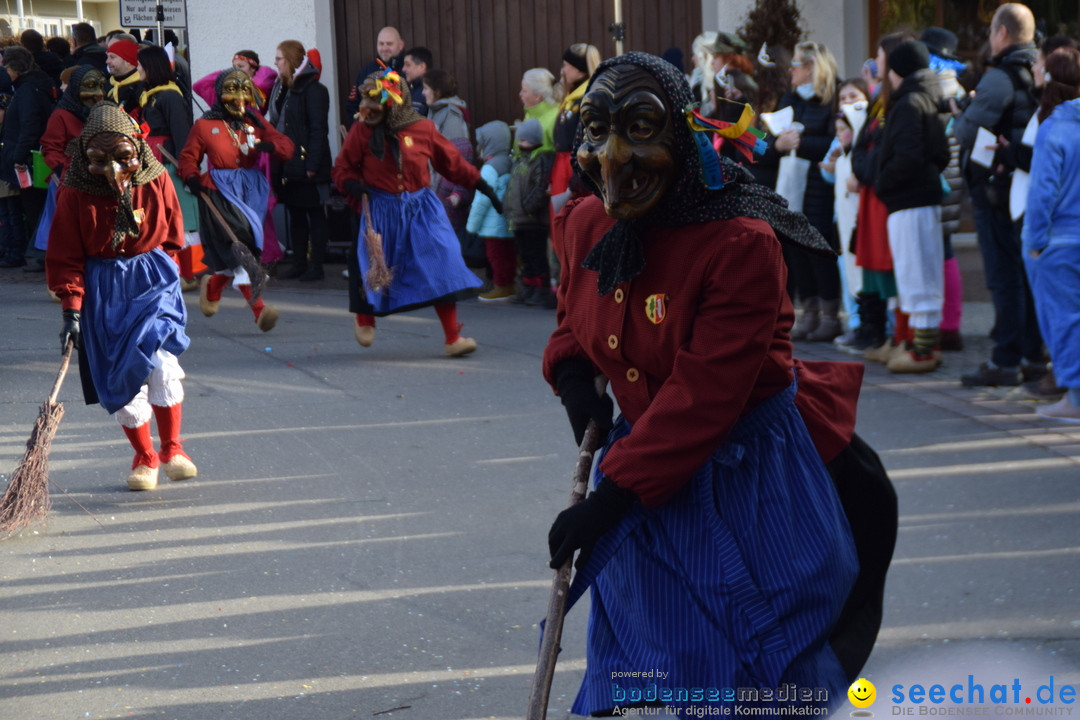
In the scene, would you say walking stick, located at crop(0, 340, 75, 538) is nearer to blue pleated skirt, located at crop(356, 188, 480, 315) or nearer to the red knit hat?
blue pleated skirt, located at crop(356, 188, 480, 315)

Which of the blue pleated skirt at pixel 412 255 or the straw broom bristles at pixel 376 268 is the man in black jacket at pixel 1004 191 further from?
the straw broom bristles at pixel 376 268

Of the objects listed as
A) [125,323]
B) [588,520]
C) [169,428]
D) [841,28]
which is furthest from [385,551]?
[841,28]

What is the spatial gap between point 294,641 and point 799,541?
2271 millimetres

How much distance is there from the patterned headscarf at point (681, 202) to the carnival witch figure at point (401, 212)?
6.05 m

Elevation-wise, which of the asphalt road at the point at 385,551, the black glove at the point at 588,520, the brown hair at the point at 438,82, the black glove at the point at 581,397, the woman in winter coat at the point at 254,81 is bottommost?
the asphalt road at the point at 385,551

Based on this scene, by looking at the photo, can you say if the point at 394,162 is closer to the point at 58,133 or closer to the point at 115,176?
the point at 115,176

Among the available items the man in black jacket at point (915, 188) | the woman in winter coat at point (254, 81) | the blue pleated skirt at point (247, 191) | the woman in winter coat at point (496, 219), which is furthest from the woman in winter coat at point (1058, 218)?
the woman in winter coat at point (254, 81)

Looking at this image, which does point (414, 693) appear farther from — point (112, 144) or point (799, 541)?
point (112, 144)

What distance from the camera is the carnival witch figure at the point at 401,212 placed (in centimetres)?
874

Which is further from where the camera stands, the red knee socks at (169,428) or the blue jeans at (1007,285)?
the blue jeans at (1007,285)

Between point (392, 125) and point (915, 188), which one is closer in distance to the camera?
point (915, 188)

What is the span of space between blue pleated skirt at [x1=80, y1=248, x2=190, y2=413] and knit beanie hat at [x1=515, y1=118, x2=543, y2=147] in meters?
4.86

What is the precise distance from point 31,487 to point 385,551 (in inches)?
61.8

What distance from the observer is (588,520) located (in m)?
2.62
